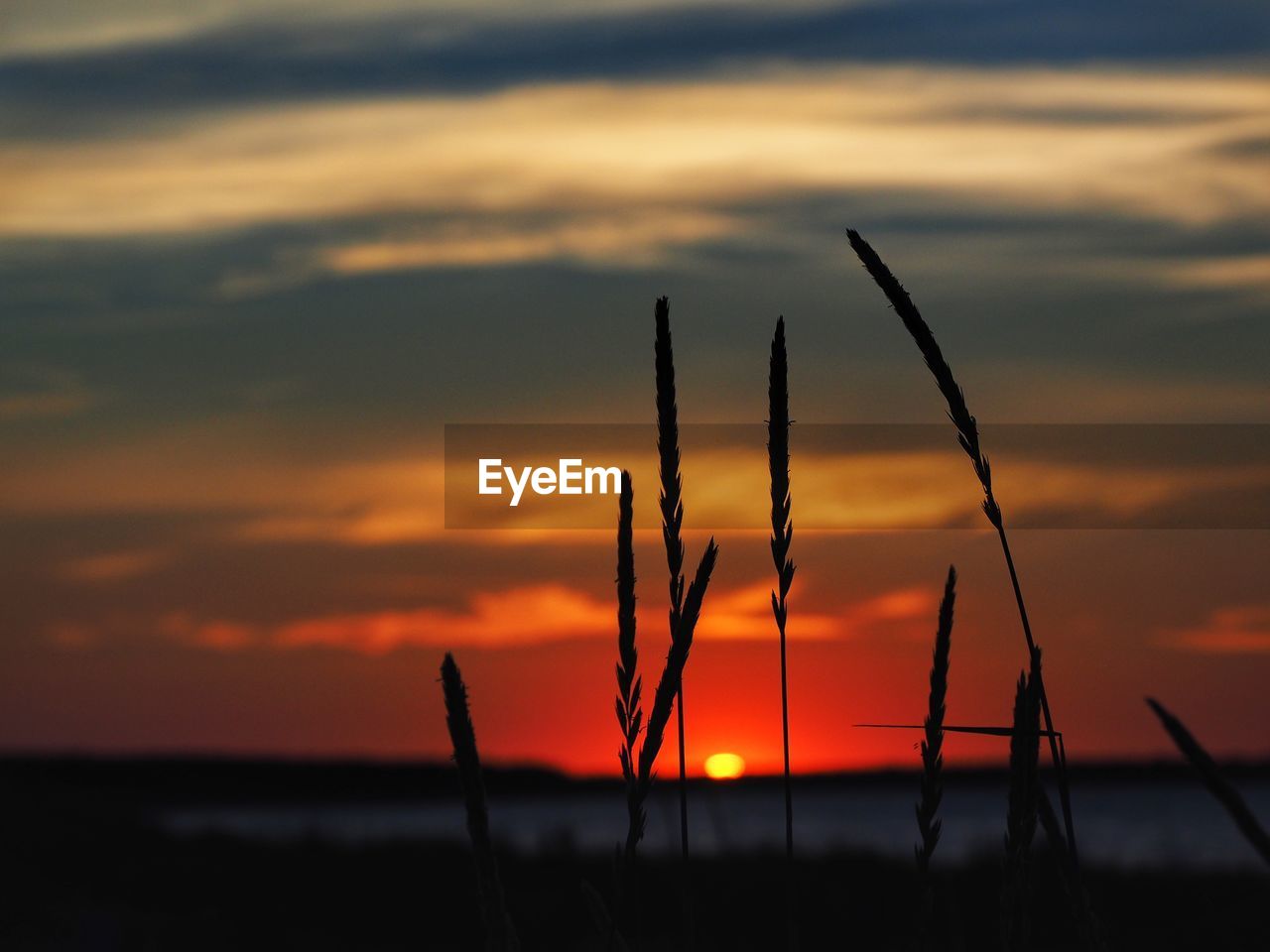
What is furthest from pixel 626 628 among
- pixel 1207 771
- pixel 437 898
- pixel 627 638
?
pixel 437 898

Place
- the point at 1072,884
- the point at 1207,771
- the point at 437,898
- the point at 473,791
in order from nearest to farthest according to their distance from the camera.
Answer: the point at 1207,771 → the point at 473,791 → the point at 1072,884 → the point at 437,898

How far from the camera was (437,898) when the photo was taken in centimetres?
1962

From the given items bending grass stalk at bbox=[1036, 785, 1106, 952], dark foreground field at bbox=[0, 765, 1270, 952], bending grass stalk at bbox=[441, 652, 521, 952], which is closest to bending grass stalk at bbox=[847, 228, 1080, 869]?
bending grass stalk at bbox=[1036, 785, 1106, 952]

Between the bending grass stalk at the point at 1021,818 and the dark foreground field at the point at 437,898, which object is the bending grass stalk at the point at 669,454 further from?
the dark foreground field at the point at 437,898

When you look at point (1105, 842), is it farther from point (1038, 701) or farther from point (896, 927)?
point (1038, 701)

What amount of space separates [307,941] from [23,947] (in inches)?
156

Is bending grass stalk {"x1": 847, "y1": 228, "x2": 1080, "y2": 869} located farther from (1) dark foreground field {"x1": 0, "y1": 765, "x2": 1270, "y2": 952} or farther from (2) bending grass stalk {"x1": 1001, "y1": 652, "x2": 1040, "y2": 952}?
(1) dark foreground field {"x1": 0, "y1": 765, "x2": 1270, "y2": 952}

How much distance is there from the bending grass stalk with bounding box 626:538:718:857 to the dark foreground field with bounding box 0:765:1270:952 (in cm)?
1212

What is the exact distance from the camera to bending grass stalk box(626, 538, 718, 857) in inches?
65.4

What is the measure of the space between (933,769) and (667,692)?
1.50 ft

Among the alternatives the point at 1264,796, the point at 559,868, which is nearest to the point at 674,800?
the point at 559,868

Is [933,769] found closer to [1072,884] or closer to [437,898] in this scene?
[1072,884]

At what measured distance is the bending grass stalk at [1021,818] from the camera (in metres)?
1.81

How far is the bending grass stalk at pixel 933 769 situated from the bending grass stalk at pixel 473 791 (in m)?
0.58
